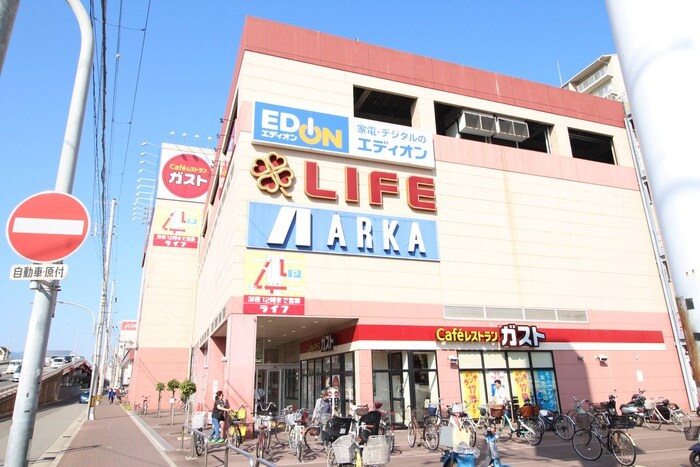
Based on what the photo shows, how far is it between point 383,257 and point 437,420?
7342 mm

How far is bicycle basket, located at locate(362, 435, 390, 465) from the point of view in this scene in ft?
26.2

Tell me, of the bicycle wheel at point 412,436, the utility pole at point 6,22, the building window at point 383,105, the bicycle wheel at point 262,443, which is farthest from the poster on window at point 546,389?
the utility pole at point 6,22

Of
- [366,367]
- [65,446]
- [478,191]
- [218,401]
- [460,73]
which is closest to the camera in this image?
[218,401]

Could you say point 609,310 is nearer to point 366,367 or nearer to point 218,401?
point 366,367

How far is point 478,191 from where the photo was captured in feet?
76.5

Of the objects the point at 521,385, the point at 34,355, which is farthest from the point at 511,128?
the point at 34,355

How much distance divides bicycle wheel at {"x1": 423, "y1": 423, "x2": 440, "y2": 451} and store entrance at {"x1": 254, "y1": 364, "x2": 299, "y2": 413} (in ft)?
42.2

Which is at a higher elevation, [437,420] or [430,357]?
[430,357]

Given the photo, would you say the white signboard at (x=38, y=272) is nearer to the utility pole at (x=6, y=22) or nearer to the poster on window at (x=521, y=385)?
the utility pole at (x=6, y=22)

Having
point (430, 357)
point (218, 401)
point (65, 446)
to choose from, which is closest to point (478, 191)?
point (430, 357)

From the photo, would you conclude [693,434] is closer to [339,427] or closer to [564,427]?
[564,427]

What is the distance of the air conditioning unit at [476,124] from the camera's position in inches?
954

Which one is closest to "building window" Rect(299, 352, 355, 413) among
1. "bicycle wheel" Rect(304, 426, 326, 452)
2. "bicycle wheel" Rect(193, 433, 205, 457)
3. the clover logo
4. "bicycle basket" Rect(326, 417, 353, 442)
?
"bicycle wheel" Rect(304, 426, 326, 452)

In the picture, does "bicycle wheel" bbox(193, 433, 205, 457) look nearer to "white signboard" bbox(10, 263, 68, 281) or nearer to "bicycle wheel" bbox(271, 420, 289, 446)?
"bicycle wheel" bbox(271, 420, 289, 446)
